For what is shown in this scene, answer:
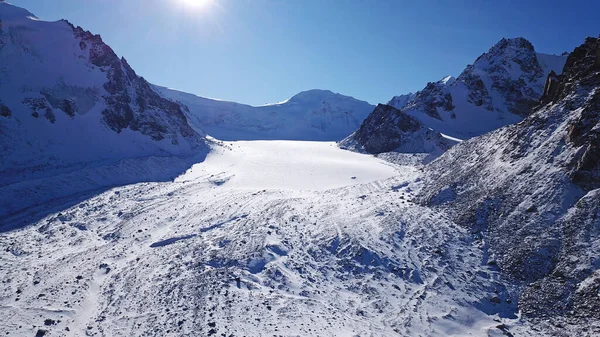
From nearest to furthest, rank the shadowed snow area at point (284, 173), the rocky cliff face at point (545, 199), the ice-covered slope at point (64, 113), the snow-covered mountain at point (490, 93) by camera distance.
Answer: the rocky cliff face at point (545, 199) < the ice-covered slope at point (64, 113) < the shadowed snow area at point (284, 173) < the snow-covered mountain at point (490, 93)

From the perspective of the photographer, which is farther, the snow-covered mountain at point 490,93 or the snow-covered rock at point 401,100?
the snow-covered rock at point 401,100

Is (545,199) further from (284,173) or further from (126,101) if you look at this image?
(126,101)

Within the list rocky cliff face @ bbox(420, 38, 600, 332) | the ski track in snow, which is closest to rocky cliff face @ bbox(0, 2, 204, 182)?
the ski track in snow

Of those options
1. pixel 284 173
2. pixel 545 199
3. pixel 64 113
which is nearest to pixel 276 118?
pixel 64 113

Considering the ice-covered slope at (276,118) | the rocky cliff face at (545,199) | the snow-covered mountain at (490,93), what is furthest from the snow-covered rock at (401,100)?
the rocky cliff face at (545,199)

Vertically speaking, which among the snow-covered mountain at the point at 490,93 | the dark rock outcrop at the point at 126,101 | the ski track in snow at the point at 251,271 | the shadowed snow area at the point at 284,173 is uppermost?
the snow-covered mountain at the point at 490,93

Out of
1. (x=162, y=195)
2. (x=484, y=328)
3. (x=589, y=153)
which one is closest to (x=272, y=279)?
(x=484, y=328)

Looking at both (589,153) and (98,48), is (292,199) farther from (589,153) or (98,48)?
(98,48)

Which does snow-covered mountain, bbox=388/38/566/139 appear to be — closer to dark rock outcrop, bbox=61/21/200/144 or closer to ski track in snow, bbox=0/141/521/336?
dark rock outcrop, bbox=61/21/200/144

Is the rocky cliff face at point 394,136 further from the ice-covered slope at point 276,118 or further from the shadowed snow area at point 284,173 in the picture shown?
the ice-covered slope at point 276,118
